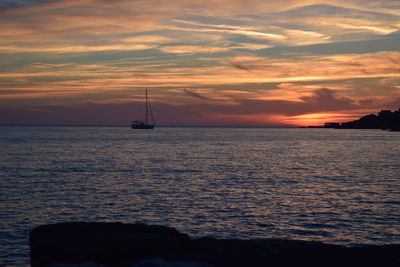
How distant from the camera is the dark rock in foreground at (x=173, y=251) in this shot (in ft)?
26.9

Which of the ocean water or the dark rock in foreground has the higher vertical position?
the dark rock in foreground

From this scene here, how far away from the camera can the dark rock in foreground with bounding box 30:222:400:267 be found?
8188 mm

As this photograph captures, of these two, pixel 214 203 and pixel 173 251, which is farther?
pixel 214 203

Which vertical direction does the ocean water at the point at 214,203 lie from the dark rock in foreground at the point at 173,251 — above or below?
below

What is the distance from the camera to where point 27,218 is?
72.2 feet

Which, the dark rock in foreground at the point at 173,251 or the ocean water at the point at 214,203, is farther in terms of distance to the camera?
the ocean water at the point at 214,203

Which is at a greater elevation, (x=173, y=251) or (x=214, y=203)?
(x=173, y=251)

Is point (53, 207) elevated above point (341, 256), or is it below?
below

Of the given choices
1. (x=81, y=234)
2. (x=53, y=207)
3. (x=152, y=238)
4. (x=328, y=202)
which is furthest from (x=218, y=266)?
(x=328, y=202)

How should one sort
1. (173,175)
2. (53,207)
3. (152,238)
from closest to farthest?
(152,238) → (53,207) → (173,175)

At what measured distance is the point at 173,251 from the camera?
29.0 ft

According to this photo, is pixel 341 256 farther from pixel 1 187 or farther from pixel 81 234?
pixel 1 187

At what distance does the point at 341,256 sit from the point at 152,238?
4.09 m

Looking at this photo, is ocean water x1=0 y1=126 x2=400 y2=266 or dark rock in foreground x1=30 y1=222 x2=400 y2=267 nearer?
dark rock in foreground x1=30 y1=222 x2=400 y2=267
